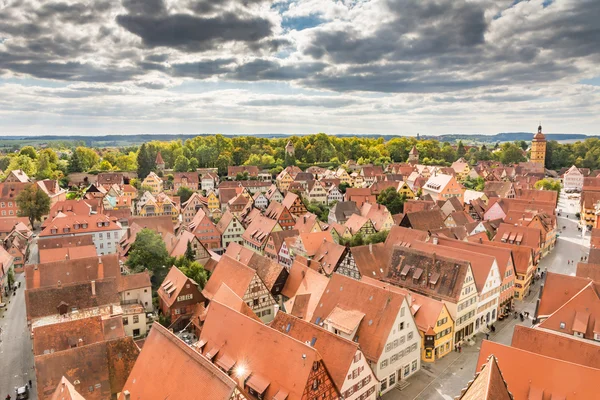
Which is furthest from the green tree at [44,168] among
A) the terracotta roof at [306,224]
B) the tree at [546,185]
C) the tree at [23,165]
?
the tree at [546,185]

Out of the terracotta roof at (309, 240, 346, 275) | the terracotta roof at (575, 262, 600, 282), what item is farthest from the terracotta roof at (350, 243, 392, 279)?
the terracotta roof at (575, 262, 600, 282)

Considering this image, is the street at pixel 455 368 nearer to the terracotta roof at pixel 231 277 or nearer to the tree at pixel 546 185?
the terracotta roof at pixel 231 277

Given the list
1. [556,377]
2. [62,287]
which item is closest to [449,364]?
[556,377]

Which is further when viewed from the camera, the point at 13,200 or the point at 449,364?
the point at 13,200

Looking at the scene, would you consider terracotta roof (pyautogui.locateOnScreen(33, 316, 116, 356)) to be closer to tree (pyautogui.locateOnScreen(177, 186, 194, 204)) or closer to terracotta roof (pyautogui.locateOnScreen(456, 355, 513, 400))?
terracotta roof (pyautogui.locateOnScreen(456, 355, 513, 400))

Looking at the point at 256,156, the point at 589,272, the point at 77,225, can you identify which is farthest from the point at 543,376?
the point at 256,156

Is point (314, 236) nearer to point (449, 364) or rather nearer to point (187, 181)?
point (449, 364)
